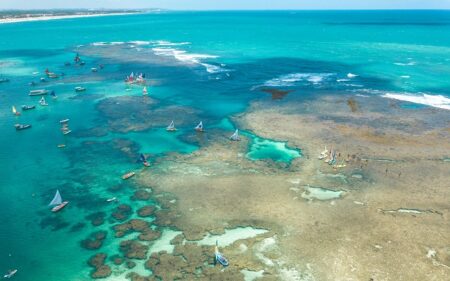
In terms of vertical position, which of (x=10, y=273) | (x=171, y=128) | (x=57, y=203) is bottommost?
(x=10, y=273)

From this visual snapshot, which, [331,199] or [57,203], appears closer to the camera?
[57,203]

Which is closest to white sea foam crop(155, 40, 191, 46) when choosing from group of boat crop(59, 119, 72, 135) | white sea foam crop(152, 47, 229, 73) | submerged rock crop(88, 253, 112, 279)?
white sea foam crop(152, 47, 229, 73)

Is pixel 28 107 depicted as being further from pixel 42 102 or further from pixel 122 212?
pixel 122 212

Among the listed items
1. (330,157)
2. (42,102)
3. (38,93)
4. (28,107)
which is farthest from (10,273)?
(38,93)

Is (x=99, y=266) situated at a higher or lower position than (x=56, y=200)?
lower

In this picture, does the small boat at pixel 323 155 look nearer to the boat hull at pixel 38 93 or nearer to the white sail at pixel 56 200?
the white sail at pixel 56 200

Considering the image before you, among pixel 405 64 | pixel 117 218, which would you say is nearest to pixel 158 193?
pixel 117 218

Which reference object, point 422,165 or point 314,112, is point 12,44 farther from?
point 422,165

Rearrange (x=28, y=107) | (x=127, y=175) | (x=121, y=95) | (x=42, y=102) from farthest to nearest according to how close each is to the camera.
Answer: (x=121, y=95) < (x=42, y=102) < (x=28, y=107) < (x=127, y=175)

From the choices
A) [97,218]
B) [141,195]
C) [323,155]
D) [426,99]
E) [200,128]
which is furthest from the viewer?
[426,99]
